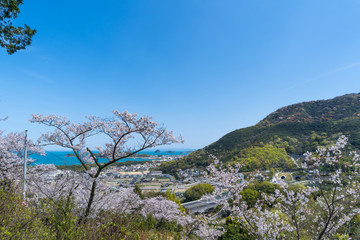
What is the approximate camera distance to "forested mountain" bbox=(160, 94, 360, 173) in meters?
48.3

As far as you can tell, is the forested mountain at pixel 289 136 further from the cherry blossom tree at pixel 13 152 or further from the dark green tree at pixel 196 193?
the cherry blossom tree at pixel 13 152

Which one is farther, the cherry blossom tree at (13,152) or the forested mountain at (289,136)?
the forested mountain at (289,136)

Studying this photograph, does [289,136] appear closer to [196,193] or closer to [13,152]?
[196,193]

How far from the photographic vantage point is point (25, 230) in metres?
3.15

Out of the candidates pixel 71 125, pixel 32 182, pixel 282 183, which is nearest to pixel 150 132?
pixel 71 125

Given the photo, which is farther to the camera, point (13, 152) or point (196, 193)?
point (196, 193)

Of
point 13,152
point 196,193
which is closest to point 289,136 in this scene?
point 196,193

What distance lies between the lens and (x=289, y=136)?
6000 centimetres

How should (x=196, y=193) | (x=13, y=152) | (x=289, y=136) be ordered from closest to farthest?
1. (x=13, y=152)
2. (x=196, y=193)
3. (x=289, y=136)

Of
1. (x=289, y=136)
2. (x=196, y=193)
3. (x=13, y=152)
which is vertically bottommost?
(x=196, y=193)

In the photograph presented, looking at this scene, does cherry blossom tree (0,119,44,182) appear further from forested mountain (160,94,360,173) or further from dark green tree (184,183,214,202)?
forested mountain (160,94,360,173)

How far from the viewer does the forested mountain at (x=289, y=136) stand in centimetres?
4834

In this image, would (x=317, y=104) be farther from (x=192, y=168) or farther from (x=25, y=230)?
(x=25, y=230)

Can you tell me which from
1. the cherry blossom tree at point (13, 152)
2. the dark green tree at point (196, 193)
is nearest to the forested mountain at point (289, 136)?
the dark green tree at point (196, 193)
